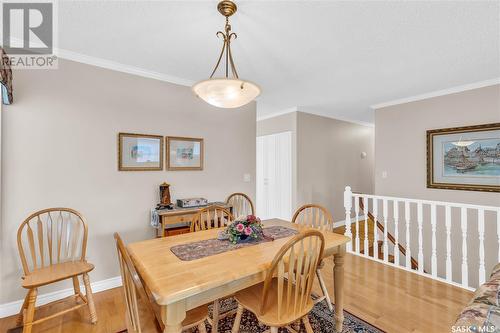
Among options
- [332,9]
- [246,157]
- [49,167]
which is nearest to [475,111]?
[332,9]

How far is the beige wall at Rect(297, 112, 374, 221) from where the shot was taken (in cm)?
465

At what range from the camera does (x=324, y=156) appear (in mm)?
5027

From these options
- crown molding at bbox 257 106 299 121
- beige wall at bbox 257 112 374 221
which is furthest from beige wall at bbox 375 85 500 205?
crown molding at bbox 257 106 299 121

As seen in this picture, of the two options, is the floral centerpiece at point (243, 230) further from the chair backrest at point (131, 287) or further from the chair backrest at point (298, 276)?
the chair backrest at point (131, 287)

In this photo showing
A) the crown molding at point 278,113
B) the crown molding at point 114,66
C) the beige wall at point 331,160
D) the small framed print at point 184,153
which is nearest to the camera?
the crown molding at point 114,66

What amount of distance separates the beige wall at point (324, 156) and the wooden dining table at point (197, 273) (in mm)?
2829

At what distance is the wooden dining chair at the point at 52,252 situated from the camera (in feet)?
5.94

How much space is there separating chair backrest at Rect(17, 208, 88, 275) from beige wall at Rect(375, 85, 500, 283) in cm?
444

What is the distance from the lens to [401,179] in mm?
3982

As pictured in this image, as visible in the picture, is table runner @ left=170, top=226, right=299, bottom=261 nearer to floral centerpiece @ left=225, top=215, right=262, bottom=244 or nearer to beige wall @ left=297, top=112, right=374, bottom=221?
floral centerpiece @ left=225, top=215, right=262, bottom=244

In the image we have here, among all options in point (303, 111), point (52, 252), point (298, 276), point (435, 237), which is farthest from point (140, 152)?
point (435, 237)

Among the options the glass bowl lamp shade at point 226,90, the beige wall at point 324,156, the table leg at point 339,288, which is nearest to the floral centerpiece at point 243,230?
the table leg at point 339,288

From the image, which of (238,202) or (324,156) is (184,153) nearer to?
(238,202)

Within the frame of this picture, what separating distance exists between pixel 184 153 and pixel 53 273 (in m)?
1.68
